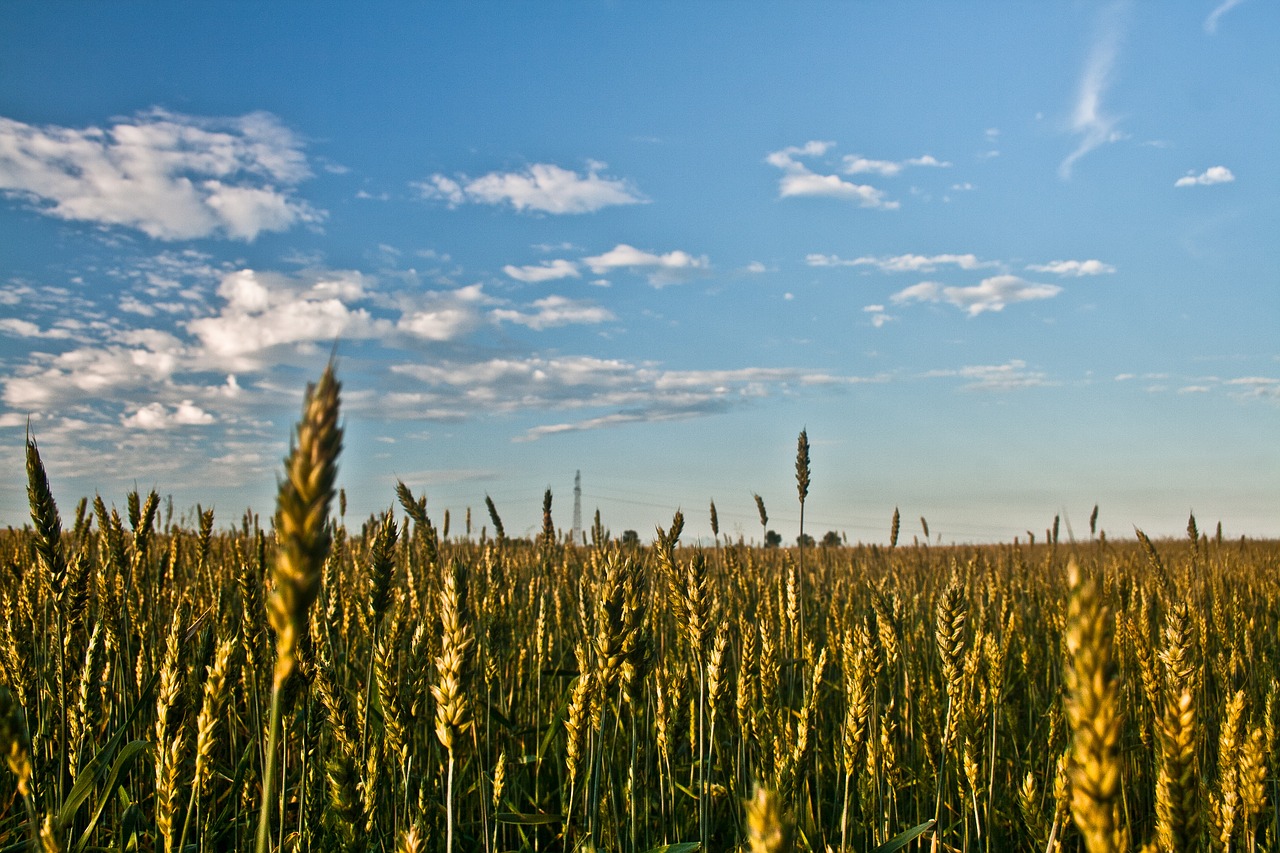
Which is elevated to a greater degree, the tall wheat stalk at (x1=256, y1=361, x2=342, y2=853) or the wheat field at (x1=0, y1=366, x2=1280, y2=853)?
the tall wheat stalk at (x1=256, y1=361, x2=342, y2=853)

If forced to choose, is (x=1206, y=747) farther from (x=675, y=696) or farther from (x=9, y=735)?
(x=9, y=735)

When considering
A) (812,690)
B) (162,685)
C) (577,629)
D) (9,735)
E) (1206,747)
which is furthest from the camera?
(577,629)

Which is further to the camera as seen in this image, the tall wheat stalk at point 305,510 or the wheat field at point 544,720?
the wheat field at point 544,720

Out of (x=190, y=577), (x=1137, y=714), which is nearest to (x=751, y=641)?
(x=1137, y=714)

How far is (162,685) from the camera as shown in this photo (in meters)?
1.98

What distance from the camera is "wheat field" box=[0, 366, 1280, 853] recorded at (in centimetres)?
144

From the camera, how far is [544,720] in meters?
4.45

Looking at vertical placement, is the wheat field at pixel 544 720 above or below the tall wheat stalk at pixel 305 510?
below

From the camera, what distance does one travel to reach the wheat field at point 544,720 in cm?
144

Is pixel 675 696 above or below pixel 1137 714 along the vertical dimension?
above

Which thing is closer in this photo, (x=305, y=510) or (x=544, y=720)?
(x=305, y=510)

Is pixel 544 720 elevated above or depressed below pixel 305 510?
below

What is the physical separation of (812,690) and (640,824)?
1037 mm

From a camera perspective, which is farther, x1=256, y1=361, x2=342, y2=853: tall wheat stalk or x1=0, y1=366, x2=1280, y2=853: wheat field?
x1=0, y1=366, x2=1280, y2=853: wheat field
